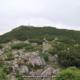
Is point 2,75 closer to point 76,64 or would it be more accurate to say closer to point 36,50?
point 76,64

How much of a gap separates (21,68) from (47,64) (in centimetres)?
352

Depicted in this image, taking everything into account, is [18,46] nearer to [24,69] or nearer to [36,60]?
[36,60]

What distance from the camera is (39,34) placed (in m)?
64.2

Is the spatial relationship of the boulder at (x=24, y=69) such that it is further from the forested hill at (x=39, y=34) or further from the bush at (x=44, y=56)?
the forested hill at (x=39, y=34)

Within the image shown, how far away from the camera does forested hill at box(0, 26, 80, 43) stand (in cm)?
6064

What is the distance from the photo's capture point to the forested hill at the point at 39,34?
60.6m

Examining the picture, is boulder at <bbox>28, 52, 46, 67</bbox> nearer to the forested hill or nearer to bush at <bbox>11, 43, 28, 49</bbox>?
bush at <bbox>11, 43, 28, 49</bbox>

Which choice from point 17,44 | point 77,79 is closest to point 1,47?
point 17,44

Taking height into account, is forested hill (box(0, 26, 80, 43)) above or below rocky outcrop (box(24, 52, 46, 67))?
above

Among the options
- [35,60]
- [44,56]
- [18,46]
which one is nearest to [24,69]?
[35,60]

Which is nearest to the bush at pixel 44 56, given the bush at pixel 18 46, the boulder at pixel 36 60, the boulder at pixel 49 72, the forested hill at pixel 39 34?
the boulder at pixel 36 60

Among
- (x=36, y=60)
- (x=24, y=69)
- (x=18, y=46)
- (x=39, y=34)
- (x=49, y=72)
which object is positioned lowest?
(x=49, y=72)

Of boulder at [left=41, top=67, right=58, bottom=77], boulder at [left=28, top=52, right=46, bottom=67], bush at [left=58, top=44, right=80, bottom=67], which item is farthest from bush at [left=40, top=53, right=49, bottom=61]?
boulder at [left=41, top=67, right=58, bottom=77]

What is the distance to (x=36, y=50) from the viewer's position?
Answer: 160 feet
